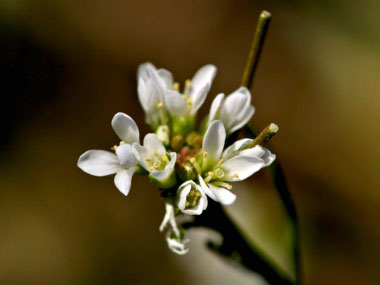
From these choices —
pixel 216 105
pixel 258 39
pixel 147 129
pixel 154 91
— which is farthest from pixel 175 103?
pixel 147 129

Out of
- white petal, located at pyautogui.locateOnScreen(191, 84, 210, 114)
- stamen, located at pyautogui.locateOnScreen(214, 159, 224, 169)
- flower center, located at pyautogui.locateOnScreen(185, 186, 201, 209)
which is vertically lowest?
flower center, located at pyautogui.locateOnScreen(185, 186, 201, 209)

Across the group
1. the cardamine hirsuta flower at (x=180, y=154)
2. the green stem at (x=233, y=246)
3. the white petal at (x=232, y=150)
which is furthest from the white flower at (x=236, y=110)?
the green stem at (x=233, y=246)

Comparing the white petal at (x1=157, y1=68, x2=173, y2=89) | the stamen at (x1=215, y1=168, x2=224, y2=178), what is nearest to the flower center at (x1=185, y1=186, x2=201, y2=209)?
the stamen at (x1=215, y1=168, x2=224, y2=178)

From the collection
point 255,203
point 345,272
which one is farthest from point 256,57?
point 345,272

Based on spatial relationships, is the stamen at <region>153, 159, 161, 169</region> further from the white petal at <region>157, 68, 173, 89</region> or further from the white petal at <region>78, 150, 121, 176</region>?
the white petal at <region>157, 68, 173, 89</region>

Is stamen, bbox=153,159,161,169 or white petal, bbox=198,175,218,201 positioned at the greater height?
white petal, bbox=198,175,218,201

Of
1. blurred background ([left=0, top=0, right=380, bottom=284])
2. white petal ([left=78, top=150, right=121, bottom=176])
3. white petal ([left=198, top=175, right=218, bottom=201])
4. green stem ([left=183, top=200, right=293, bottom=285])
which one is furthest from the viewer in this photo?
blurred background ([left=0, top=0, right=380, bottom=284])

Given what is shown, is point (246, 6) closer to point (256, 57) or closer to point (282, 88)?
point (282, 88)

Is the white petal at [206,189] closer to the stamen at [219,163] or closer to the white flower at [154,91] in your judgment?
the stamen at [219,163]
